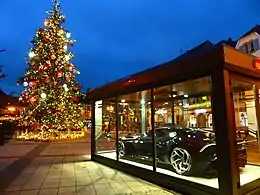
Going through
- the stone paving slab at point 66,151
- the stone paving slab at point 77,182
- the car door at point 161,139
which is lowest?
the stone paving slab at point 77,182

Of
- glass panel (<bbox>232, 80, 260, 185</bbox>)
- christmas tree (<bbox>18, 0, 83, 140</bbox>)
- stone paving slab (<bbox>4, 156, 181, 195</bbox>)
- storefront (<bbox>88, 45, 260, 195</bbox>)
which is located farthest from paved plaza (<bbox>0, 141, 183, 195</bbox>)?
christmas tree (<bbox>18, 0, 83, 140</bbox>)

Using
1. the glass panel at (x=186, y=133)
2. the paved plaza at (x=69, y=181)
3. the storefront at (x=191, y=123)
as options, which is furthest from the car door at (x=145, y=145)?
the paved plaza at (x=69, y=181)

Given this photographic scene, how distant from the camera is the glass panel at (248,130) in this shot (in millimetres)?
5352

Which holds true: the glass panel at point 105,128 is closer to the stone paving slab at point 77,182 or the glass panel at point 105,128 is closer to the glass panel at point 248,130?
the stone paving slab at point 77,182

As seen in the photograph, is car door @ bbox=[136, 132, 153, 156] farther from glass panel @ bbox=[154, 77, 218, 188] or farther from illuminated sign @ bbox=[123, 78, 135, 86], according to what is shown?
illuminated sign @ bbox=[123, 78, 135, 86]

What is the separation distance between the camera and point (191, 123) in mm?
6836

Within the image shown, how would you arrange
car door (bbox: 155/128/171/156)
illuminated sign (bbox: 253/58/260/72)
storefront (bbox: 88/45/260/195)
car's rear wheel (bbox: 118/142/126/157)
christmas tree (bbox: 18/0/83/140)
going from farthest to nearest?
christmas tree (bbox: 18/0/83/140) → car's rear wheel (bbox: 118/142/126/157) → car door (bbox: 155/128/171/156) → illuminated sign (bbox: 253/58/260/72) → storefront (bbox: 88/45/260/195)

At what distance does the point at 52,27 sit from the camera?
1788 centimetres

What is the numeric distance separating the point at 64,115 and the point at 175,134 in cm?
1219

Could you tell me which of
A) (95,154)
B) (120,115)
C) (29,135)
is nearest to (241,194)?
(120,115)

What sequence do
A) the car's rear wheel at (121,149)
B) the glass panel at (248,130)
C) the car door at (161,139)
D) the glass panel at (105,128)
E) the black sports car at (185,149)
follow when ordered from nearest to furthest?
the glass panel at (248,130) → the black sports car at (185,149) → the car door at (161,139) → the car's rear wheel at (121,149) → the glass panel at (105,128)

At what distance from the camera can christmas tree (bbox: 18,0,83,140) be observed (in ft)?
56.3

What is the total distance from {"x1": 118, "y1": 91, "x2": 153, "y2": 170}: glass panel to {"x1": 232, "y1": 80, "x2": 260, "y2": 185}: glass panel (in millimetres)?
2401

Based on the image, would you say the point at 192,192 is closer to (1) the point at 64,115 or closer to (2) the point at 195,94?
(2) the point at 195,94
